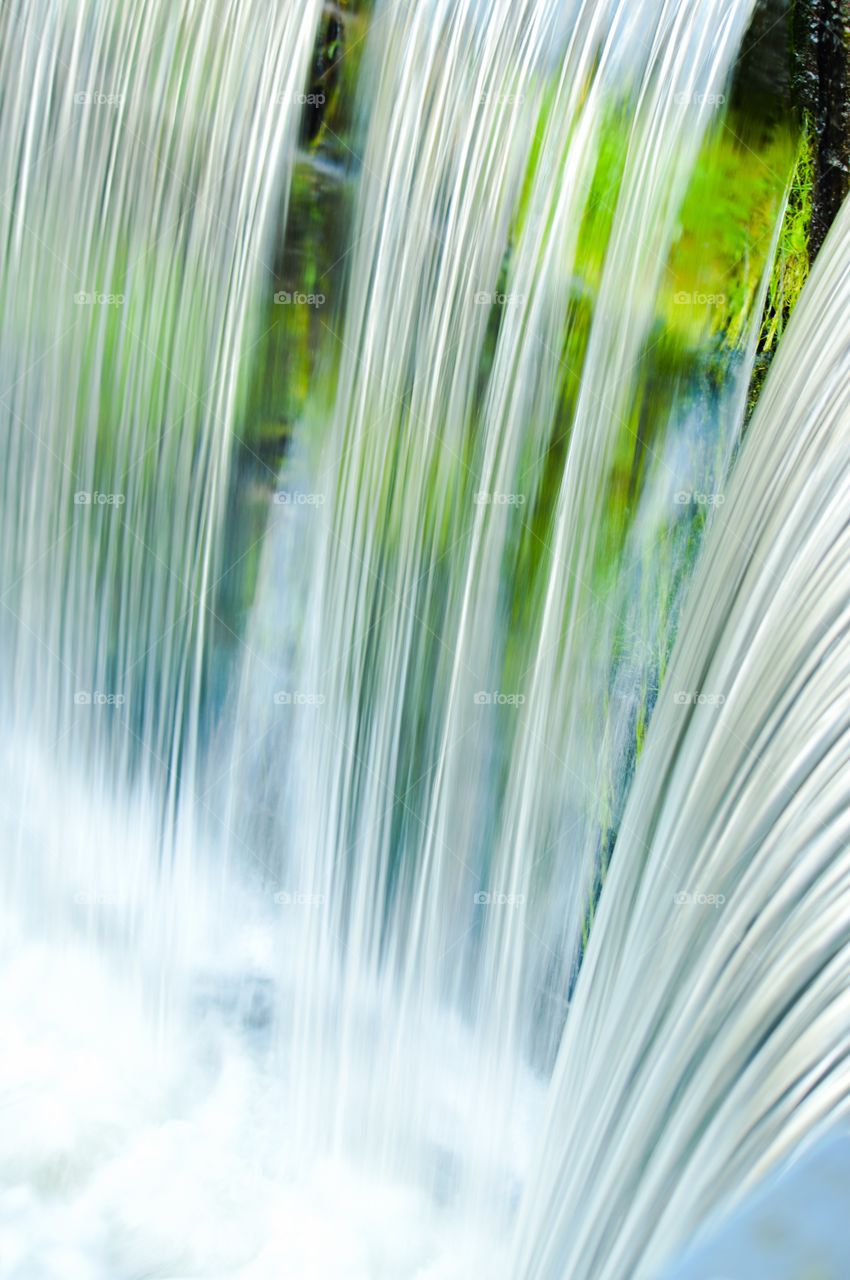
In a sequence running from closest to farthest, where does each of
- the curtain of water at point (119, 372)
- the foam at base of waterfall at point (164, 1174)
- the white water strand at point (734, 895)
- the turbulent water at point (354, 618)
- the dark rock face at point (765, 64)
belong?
1. the white water strand at point (734, 895)
2. the dark rock face at point (765, 64)
3. the turbulent water at point (354, 618)
4. the foam at base of waterfall at point (164, 1174)
5. the curtain of water at point (119, 372)

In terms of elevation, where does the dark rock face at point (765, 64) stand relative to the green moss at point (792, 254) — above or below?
above

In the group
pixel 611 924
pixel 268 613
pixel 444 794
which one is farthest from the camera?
pixel 268 613

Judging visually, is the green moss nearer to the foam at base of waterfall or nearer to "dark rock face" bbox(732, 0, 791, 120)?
"dark rock face" bbox(732, 0, 791, 120)

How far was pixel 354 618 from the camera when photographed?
3.16 meters

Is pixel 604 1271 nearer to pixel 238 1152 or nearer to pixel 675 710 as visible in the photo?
pixel 675 710

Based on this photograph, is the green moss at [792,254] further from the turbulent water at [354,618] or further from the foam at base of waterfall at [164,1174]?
the foam at base of waterfall at [164,1174]

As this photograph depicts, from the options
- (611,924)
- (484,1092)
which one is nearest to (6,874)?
(484,1092)

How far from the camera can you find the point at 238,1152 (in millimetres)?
3211

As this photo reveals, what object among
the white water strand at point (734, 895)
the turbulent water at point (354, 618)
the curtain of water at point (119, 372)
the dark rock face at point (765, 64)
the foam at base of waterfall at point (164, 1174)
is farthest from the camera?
the curtain of water at point (119, 372)

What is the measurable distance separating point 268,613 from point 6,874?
4.34 feet

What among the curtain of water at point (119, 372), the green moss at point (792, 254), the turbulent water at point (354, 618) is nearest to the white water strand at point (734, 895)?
the turbulent water at point (354, 618)

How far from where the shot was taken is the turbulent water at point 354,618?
8.89 feet

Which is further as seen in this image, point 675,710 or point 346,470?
point 346,470

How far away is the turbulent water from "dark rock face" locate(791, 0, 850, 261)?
6.9 inches
